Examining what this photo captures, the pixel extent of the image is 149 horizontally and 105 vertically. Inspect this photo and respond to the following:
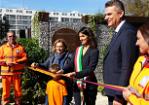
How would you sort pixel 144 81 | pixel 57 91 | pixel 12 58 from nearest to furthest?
1. pixel 144 81
2. pixel 57 91
3. pixel 12 58

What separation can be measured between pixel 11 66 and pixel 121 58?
605 centimetres

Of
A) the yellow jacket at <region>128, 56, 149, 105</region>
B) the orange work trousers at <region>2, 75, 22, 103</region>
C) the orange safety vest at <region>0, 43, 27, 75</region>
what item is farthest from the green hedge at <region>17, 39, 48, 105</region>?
the yellow jacket at <region>128, 56, 149, 105</region>

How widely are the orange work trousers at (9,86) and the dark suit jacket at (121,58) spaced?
19.6 ft

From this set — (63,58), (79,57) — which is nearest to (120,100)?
(79,57)

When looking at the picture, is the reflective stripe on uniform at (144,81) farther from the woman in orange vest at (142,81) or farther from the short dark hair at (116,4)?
the short dark hair at (116,4)

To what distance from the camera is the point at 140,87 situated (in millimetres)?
4191

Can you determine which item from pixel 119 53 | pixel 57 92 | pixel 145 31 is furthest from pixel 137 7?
pixel 145 31

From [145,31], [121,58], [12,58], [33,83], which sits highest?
[145,31]

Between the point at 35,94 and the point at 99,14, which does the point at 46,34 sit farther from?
the point at 35,94

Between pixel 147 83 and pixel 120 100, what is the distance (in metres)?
0.95

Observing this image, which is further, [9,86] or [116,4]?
[9,86]

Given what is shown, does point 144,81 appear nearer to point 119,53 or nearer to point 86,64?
point 119,53

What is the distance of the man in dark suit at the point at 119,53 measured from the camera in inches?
196

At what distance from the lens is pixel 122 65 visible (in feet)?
16.5
